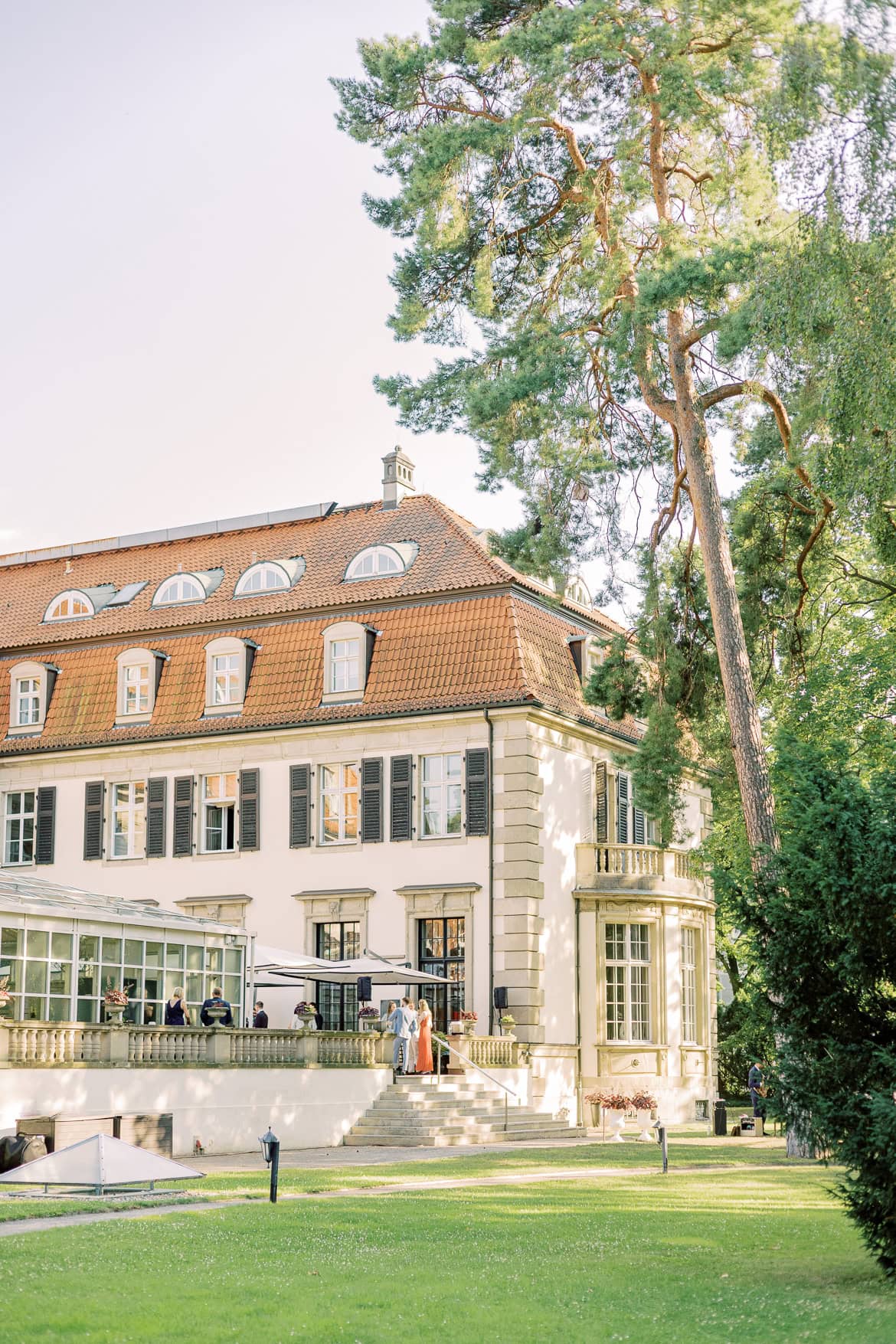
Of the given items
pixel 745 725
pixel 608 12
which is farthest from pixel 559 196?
pixel 745 725

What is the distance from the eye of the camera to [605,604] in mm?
28125

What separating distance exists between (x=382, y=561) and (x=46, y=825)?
9.88 meters

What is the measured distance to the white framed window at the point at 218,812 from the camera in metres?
36.0

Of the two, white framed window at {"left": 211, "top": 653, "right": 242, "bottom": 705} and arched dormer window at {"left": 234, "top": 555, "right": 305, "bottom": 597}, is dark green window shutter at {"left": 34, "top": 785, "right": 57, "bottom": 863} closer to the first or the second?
white framed window at {"left": 211, "top": 653, "right": 242, "bottom": 705}

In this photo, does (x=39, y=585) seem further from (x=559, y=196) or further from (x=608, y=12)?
(x=608, y=12)

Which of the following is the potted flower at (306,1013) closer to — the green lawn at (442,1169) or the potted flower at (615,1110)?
the green lawn at (442,1169)

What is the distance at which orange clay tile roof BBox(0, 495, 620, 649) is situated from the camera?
3541 cm

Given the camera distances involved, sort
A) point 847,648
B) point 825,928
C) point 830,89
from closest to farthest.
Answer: point 825,928 < point 830,89 < point 847,648

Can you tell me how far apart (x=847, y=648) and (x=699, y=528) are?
12579 mm

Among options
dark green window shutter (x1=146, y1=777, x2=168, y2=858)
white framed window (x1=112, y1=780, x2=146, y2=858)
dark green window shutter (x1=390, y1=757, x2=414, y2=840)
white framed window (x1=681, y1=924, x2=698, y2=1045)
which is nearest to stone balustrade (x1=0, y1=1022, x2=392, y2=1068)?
dark green window shutter (x1=390, y1=757, x2=414, y2=840)

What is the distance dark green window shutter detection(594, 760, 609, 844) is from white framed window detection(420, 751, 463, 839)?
3976mm

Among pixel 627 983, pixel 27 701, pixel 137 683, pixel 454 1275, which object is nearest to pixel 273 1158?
pixel 454 1275

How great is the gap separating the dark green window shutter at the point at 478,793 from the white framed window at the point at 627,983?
383cm

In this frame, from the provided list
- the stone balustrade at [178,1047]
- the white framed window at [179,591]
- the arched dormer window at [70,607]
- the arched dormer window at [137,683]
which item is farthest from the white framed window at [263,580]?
the stone balustrade at [178,1047]
